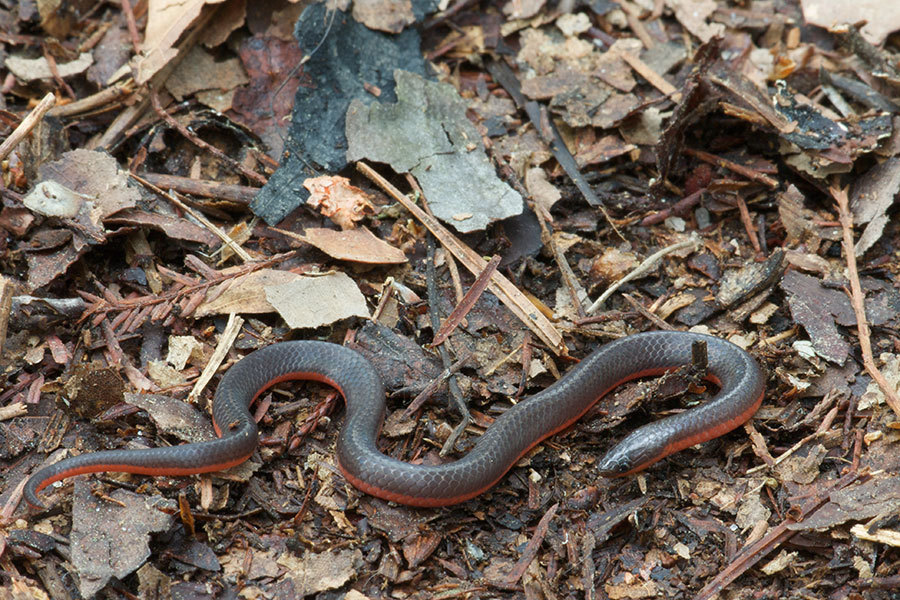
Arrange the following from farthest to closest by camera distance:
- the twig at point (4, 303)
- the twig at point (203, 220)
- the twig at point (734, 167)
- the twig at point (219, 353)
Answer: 1. the twig at point (734, 167)
2. the twig at point (203, 220)
3. the twig at point (219, 353)
4. the twig at point (4, 303)

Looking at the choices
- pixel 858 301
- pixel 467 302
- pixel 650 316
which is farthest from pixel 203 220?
pixel 858 301

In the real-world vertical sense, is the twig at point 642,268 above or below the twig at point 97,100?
below

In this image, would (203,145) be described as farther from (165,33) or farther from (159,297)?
(159,297)

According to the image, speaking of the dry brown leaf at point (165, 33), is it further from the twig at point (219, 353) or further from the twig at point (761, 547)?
the twig at point (761, 547)

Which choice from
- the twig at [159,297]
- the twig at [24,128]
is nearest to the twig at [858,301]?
the twig at [159,297]

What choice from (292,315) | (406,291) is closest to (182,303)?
(292,315)

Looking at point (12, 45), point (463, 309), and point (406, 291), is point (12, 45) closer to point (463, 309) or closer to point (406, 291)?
point (406, 291)
